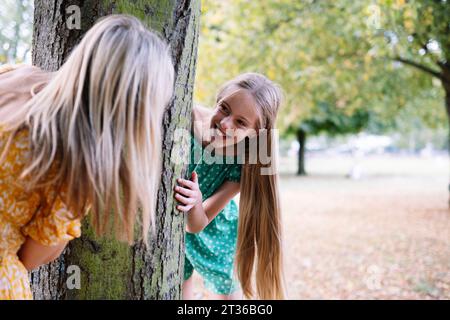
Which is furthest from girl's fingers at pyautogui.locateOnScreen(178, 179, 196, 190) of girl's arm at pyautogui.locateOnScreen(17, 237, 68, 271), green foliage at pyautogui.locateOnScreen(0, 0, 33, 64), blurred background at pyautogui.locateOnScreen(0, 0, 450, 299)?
green foliage at pyautogui.locateOnScreen(0, 0, 33, 64)

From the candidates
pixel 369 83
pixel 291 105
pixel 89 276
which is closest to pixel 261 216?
pixel 89 276

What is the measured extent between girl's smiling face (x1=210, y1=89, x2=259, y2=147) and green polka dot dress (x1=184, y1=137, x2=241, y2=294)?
0.34 m

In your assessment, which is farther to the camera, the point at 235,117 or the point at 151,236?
the point at 235,117

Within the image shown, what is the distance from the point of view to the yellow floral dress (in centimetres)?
139

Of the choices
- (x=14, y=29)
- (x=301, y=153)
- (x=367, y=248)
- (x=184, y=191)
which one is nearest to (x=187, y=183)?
(x=184, y=191)

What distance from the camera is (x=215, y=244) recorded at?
3076mm

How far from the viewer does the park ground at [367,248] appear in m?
5.72

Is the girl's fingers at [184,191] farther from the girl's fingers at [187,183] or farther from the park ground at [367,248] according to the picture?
the park ground at [367,248]

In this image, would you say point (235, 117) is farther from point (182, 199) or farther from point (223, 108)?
point (182, 199)

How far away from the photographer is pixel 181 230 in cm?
202

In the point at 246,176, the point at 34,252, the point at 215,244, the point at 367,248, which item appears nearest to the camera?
the point at 34,252

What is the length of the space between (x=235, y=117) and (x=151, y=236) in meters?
0.86

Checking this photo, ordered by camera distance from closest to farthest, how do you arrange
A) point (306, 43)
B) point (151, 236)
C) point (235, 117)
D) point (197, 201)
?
point (151, 236) → point (197, 201) → point (235, 117) → point (306, 43)

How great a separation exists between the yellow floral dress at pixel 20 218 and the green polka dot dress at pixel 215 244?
141cm
